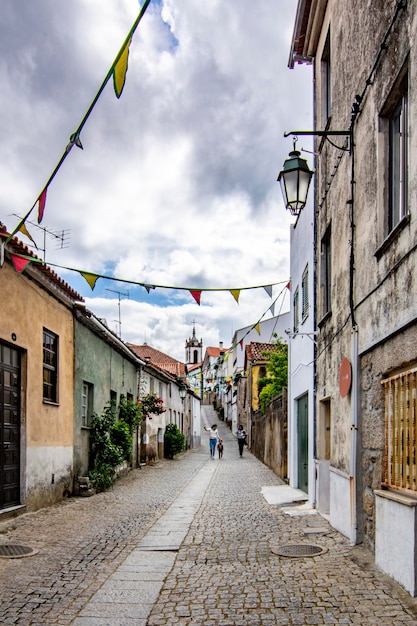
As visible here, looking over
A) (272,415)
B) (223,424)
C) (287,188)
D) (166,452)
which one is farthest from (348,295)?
(223,424)

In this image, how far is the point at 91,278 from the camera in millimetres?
9539

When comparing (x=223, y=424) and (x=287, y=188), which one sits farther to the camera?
(x=223, y=424)

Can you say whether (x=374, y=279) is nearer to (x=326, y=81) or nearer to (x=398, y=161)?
(x=398, y=161)

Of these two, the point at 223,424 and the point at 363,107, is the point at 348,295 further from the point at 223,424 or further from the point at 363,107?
the point at 223,424

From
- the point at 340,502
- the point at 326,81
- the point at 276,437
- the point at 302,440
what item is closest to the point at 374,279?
the point at 340,502

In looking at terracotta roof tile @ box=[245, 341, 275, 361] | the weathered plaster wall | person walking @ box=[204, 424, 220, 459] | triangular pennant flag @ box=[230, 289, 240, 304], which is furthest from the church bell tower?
triangular pennant flag @ box=[230, 289, 240, 304]

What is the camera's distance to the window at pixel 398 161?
6234 millimetres

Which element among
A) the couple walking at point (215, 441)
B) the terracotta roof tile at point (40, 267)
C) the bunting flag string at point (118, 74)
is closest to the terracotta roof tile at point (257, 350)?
the couple walking at point (215, 441)

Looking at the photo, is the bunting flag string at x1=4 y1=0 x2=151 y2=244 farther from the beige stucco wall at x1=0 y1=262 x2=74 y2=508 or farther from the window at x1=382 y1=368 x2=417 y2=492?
the beige stucco wall at x1=0 y1=262 x2=74 y2=508

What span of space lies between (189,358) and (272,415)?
100 m

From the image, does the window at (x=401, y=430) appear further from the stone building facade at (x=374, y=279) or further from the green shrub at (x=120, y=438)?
the green shrub at (x=120, y=438)

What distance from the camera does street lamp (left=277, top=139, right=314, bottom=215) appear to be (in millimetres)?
8602

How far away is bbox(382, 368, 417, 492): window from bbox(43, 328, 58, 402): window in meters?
7.15

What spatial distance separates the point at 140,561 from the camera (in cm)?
712
